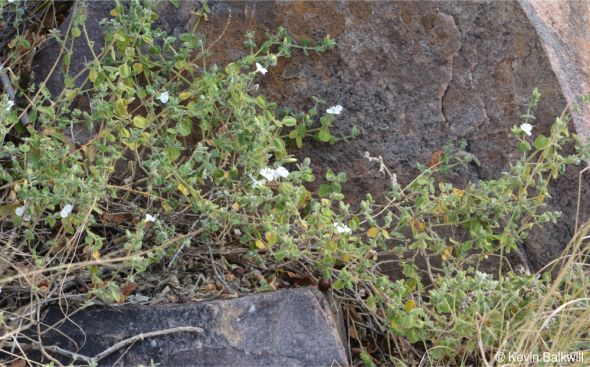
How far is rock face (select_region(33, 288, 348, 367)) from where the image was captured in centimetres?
308

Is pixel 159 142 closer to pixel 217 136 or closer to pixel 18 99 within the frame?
pixel 217 136

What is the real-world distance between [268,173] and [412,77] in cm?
74

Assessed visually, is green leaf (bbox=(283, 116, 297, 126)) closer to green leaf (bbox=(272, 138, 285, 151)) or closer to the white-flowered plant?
green leaf (bbox=(272, 138, 285, 151))

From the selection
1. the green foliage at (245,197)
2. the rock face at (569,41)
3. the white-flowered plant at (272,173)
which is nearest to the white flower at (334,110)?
the green foliage at (245,197)

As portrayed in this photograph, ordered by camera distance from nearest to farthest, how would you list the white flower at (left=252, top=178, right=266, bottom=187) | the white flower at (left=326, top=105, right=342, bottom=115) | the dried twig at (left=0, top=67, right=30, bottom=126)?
the white flower at (left=252, top=178, right=266, bottom=187), the white flower at (left=326, top=105, right=342, bottom=115), the dried twig at (left=0, top=67, right=30, bottom=126)

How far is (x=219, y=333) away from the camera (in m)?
3.12

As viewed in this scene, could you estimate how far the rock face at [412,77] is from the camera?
11.6 feet

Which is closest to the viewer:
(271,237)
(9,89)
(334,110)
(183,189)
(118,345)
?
(118,345)

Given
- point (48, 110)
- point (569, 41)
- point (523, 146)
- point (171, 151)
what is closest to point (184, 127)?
point (171, 151)

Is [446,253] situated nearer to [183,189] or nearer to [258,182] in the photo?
[258,182]

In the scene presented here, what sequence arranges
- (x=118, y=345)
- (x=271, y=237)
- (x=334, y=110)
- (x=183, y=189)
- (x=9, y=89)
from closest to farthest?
1. (x=118, y=345)
2. (x=271, y=237)
3. (x=183, y=189)
4. (x=334, y=110)
5. (x=9, y=89)

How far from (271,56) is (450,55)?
26.9 inches

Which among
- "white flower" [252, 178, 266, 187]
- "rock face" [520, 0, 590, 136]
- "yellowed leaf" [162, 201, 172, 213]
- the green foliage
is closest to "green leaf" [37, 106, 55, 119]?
the green foliage

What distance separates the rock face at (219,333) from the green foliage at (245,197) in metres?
0.14
